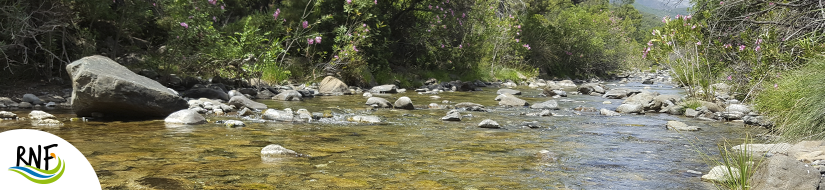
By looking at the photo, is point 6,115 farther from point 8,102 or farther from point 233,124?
point 233,124

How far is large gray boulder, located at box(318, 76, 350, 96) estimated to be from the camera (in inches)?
449

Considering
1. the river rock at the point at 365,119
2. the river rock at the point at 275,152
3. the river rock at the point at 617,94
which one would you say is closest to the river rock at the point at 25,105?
the river rock at the point at 365,119

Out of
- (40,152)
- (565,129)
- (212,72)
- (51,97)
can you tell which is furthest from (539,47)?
(40,152)

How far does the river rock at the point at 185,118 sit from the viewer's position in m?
5.93

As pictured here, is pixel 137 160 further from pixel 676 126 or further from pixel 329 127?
pixel 676 126

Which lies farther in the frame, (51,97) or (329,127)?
(51,97)

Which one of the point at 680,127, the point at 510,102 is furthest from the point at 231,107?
the point at 680,127

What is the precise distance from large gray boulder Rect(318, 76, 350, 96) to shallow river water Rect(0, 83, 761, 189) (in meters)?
4.53

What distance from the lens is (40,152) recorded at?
233 centimetres

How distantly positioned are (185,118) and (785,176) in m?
5.26

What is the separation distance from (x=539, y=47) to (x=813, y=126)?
18.3m

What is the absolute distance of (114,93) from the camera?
5.80 m

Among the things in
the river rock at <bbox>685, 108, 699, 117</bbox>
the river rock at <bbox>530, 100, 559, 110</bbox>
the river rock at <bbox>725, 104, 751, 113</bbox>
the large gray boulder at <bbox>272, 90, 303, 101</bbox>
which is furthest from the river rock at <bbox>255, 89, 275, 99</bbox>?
the river rock at <bbox>725, 104, 751, 113</bbox>

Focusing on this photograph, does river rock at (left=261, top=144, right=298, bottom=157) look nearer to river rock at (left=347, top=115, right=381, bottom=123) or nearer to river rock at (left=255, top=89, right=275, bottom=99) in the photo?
river rock at (left=347, top=115, right=381, bottom=123)
